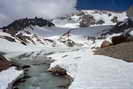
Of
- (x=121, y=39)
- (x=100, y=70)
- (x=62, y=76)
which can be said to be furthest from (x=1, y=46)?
(x=100, y=70)

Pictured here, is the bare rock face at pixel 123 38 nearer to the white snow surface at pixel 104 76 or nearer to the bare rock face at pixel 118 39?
the bare rock face at pixel 118 39

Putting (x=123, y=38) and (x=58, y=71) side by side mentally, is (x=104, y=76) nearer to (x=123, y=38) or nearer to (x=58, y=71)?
(x=58, y=71)

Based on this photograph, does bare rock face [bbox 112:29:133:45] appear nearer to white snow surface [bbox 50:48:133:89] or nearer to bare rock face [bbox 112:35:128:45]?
bare rock face [bbox 112:35:128:45]

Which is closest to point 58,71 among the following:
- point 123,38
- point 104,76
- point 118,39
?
point 104,76

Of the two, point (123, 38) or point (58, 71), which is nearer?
point (58, 71)

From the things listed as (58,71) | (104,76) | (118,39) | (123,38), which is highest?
(123,38)

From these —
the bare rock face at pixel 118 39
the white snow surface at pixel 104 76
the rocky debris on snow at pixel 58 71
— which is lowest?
the rocky debris on snow at pixel 58 71

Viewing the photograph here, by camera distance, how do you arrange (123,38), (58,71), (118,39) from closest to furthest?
(58,71)
(123,38)
(118,39)

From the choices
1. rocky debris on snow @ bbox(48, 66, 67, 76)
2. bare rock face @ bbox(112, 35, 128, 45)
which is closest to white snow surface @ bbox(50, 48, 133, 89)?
rocky debris on snow @ bbox(48, 66, 67, 76)

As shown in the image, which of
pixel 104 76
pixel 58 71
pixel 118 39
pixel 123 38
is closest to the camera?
pixel 104 76

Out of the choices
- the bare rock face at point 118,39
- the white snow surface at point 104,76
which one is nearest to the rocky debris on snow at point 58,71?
the white snow surface at point 104,76

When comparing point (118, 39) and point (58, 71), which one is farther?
point (118, 39)

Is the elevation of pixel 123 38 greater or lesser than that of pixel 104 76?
greater

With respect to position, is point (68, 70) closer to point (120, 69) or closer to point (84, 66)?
point (84, 66)
